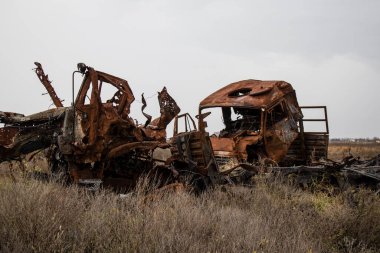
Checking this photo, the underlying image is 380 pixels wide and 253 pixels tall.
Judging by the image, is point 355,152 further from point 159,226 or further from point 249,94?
point 159,226

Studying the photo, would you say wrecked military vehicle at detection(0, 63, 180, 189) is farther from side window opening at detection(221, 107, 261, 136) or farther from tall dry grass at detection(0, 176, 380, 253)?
side window opening at detection(221, 107, 261, 136)

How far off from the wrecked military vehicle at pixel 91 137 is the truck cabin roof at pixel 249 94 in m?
3.69

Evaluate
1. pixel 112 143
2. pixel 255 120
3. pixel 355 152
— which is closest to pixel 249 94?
pixel 255 120

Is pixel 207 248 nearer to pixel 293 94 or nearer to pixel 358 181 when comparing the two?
pixel 358 181

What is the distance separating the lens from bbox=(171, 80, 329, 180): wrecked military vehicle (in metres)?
9.80

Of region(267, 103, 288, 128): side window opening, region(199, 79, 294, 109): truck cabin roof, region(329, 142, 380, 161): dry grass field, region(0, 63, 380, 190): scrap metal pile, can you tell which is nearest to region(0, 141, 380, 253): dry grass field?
region(0, 63, 380, 190): scrap metal pile

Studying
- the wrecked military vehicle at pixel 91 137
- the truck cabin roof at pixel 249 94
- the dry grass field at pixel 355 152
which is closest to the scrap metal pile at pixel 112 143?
the wrecked military vehicle at pixel 91 137

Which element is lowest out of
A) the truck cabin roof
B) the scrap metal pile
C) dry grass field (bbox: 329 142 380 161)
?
dry grass field (bbox: 329 142 380 161)

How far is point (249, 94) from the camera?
10.6 metres

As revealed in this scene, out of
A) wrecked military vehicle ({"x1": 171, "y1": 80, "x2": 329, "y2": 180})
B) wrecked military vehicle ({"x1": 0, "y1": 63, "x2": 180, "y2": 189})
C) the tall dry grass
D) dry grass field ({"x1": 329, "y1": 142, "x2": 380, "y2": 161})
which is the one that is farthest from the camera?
dry grass field ({"x1": 329, "y1": 142, "x2": 380, "y2": 161})

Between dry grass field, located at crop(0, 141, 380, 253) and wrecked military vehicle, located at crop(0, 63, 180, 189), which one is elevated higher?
wrecked military vehicle, located at crop(0, 63, 180, 189)

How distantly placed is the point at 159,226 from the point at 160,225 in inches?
1.1

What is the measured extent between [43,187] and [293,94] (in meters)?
9.11

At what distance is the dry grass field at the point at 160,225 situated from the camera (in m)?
3.24
